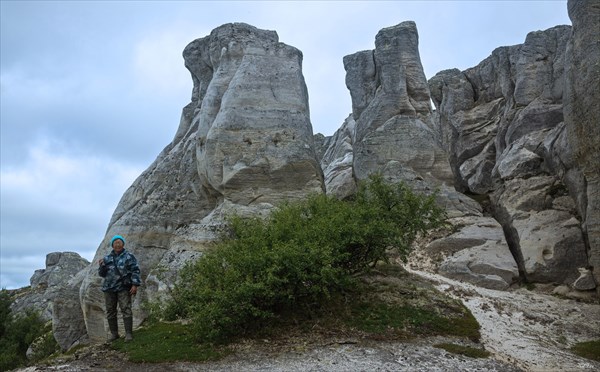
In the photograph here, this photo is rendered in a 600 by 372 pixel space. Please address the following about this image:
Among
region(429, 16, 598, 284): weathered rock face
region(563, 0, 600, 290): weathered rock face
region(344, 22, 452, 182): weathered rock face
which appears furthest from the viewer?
region(344, 22, 452, 182): weathered rock face

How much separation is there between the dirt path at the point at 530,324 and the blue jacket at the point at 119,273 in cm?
983

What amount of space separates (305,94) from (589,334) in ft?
60.0

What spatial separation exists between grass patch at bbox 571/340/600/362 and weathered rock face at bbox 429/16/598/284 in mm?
6877

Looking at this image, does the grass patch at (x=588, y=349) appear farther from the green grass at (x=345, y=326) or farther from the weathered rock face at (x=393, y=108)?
the weathered rock face at (x=393, y=108)

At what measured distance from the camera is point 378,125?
106 ft

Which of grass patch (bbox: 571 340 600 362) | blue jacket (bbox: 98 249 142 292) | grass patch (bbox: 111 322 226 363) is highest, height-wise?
Answer: blue jacket (bbox: 98 249 142 292)

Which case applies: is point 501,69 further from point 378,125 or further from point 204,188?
point 204,188

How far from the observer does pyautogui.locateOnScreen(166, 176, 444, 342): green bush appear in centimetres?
1395

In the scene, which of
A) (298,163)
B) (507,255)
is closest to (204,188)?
(298,163)

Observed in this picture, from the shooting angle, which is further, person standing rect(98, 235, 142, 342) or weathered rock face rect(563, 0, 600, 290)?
weathered rock face rect(563, 0, 600, 290)

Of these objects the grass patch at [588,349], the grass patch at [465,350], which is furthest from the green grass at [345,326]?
the grass patch at [588,349]

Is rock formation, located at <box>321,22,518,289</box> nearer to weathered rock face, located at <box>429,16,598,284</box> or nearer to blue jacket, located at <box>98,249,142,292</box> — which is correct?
weathered rock face, located at <box>429,16,598,284</box>

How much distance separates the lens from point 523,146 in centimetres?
3133

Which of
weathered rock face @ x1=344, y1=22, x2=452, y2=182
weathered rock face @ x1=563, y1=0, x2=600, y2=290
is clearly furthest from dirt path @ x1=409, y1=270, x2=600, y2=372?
weathered rock face @ x1=344, y1=22, x2=452, y2=182
